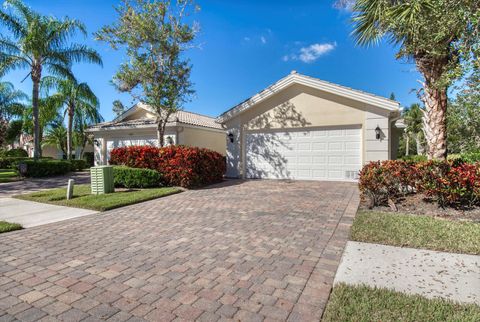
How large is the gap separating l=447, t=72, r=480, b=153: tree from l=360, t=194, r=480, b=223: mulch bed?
232 cm

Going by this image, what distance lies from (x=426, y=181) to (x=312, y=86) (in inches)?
269

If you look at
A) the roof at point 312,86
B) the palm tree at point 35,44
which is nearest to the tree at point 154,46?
the roof at point 312,86

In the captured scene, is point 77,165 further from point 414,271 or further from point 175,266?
point 414,271

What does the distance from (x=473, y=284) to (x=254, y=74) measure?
56.9 ft

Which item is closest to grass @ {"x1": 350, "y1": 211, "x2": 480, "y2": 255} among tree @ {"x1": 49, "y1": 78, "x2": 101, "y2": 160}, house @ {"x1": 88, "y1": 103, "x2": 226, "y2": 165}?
house @ {"x1": 88, "y1": 103, "x2": 226, "y2": 165}

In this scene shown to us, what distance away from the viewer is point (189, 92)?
13148 millimetres

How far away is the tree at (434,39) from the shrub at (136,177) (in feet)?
29.4

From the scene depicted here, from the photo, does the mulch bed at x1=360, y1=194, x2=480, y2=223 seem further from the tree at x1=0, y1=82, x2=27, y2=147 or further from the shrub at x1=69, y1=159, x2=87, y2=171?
the tree at x1=0, y1=82, x2=27, y2=147

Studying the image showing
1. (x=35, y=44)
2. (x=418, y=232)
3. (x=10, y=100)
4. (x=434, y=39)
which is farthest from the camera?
(x=10, y=100)

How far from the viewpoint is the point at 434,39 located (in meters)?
5.94

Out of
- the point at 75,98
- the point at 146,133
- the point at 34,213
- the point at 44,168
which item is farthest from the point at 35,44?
the point at 34,213

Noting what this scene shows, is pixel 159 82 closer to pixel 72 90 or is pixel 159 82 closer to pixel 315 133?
pixel 315 133

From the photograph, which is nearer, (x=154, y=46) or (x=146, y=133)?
(x=154, y=46)

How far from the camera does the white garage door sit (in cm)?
1162
